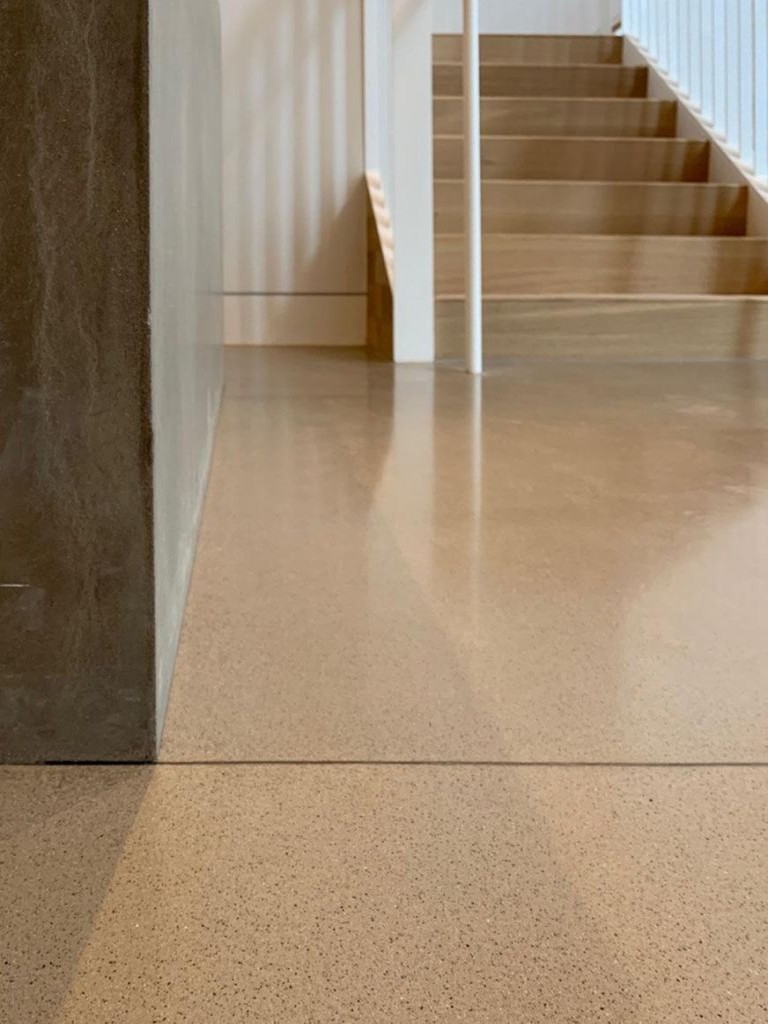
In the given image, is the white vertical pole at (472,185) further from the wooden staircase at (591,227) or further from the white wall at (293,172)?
the white wall at (293,172)

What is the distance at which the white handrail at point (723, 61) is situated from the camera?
147 inches

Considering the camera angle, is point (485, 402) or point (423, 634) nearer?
point (423, 634)

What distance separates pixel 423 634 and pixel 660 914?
1.39ft

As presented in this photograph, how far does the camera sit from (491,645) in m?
0.91

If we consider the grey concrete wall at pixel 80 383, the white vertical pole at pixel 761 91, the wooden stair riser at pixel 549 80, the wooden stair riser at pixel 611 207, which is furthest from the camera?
the wooden stair riser at pixel 549 80

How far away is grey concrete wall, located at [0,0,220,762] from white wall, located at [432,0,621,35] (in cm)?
517

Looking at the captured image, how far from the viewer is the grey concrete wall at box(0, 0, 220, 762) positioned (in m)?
0.62

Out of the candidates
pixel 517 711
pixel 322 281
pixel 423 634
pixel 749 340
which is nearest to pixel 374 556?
pixel 423 634

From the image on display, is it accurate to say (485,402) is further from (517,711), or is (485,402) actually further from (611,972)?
(611,972)

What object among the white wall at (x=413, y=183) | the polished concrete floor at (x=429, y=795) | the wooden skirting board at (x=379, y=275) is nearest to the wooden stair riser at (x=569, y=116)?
the wooden skirting board at (x=379, y=275)

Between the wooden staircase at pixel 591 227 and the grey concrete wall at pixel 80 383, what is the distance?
8.07ft

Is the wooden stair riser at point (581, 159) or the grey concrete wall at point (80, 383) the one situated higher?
the wooden stair riser at point (581, 159)

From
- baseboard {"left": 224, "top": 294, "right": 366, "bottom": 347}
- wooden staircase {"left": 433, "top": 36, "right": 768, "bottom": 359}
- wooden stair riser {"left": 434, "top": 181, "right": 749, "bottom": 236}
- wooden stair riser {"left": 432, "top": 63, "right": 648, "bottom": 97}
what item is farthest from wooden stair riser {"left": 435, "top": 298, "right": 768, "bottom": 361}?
wooden stair riser {"left": 432, "top": 63, "right": 648, "bottom": 97}

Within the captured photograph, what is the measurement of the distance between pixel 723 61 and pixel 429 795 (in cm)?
384
